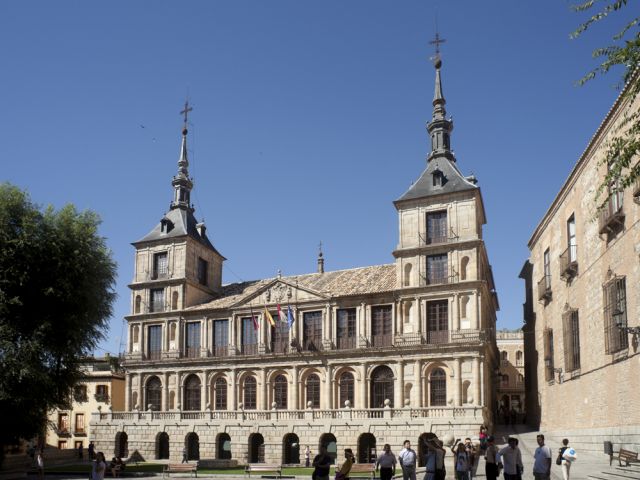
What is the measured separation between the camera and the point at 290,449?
1676 inches

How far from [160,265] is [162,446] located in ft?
42.0

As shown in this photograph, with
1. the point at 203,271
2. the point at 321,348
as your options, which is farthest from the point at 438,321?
the point at 203,271

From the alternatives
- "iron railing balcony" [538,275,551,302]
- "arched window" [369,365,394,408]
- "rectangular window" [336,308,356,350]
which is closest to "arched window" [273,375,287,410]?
"rectangular window" [336,308,356,350]

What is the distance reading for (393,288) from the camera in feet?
140

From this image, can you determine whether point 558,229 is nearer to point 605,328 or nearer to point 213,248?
point 605,328

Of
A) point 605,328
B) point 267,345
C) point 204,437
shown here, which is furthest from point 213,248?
point 605,328

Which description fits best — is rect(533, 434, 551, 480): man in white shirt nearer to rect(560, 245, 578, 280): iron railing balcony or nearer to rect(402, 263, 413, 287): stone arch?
rect(560, 245, 578, 280): iron railing balcony

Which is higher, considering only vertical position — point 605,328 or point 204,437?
point 605,328

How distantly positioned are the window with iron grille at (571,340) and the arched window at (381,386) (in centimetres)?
1283

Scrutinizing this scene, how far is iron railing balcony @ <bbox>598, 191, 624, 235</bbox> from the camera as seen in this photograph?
22.8 metres

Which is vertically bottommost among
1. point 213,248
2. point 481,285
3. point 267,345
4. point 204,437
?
point 204,437

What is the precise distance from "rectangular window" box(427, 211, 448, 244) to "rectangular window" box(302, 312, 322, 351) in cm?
874

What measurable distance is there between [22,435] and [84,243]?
8.13 meters

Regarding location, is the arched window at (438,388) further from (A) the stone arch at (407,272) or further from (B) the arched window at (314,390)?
(B) the arched window at (314,390)
